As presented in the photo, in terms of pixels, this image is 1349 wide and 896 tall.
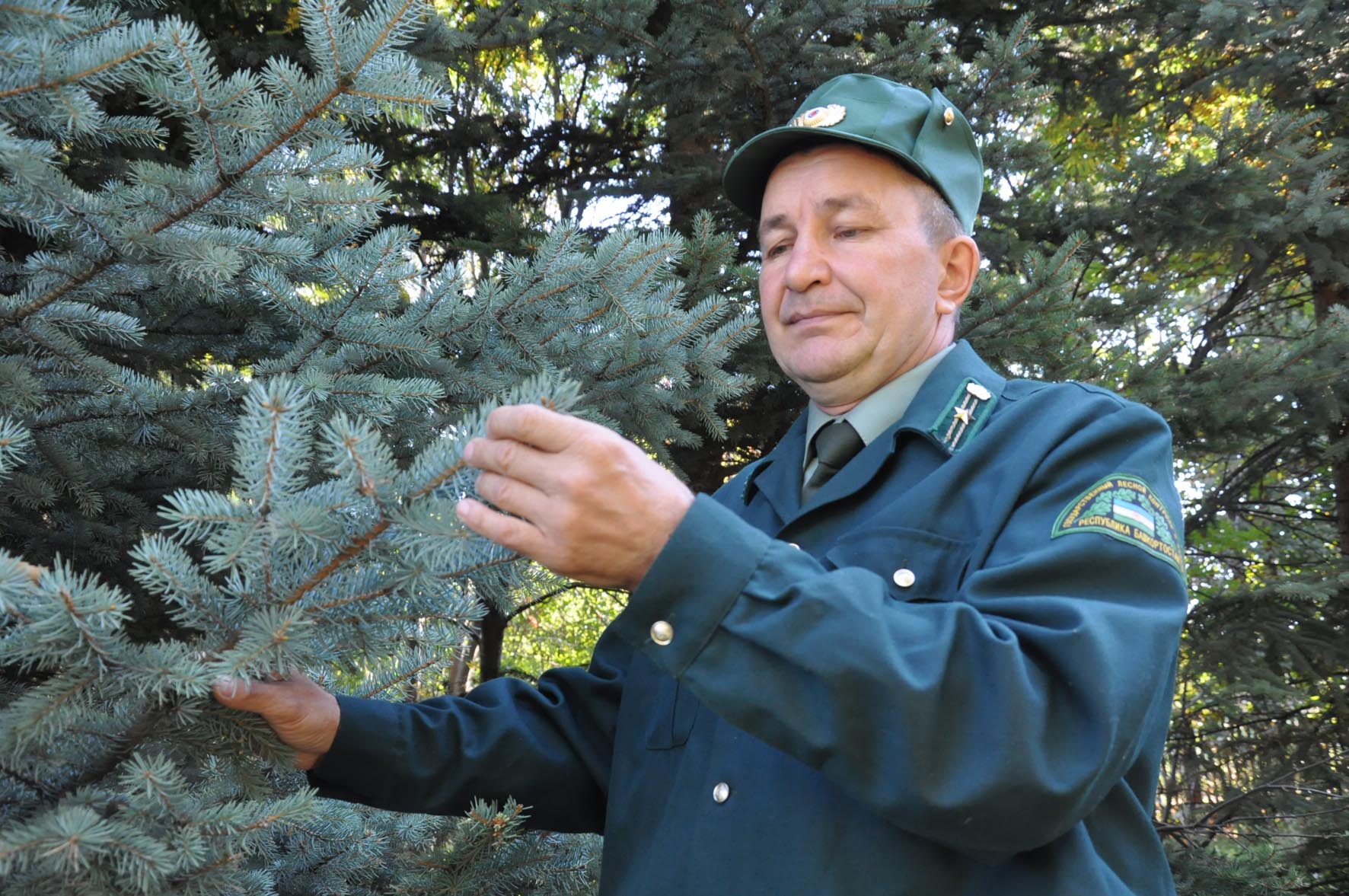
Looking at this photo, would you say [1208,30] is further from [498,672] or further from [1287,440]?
[498,672]

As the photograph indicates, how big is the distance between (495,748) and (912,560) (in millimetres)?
950

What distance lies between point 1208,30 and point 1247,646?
3.52 m

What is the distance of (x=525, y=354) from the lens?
2.73m

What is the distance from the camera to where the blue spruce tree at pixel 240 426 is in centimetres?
129

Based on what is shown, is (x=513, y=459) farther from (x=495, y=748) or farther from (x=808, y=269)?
(x=808, y=269)

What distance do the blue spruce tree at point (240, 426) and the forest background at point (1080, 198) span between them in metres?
1.20

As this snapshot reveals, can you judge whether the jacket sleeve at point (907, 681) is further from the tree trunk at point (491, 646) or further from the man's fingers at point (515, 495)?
the tree trunk at point (491, 646)

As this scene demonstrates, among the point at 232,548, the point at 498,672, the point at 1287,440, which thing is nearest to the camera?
the point at 232,548

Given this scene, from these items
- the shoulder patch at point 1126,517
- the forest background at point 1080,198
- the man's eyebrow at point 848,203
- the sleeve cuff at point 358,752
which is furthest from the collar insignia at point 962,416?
the forest background at point 1080,198

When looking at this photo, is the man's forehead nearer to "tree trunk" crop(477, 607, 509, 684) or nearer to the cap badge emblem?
the cap badge emblem

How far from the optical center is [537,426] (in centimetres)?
120

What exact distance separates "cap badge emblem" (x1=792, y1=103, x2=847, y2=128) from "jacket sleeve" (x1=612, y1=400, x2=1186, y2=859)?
1.23 meters

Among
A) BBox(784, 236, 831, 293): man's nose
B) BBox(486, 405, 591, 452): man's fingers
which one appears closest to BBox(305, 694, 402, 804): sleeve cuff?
BBox(486, 405, 591, 452): man's fingers

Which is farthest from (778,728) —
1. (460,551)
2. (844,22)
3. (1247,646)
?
(1247,646)
